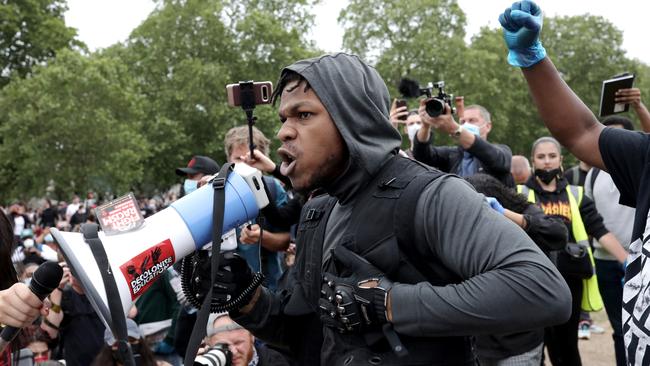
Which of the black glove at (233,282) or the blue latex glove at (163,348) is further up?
the black glove at (233,282)

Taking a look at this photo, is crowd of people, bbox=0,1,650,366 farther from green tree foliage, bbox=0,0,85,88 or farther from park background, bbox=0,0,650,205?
green tree foliage, bbox=0,0,85,88

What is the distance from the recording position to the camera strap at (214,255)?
1.87 m

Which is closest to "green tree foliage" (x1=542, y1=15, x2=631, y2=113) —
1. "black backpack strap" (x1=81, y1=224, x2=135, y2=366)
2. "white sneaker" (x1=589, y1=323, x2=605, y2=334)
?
"white sneaker" (x1=589, y1=323, x2=605, y2=334)

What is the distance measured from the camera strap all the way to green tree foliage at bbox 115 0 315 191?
28.3m

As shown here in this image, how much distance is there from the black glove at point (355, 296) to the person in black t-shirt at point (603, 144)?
0.80 metres

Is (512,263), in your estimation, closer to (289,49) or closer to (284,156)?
(284,156)

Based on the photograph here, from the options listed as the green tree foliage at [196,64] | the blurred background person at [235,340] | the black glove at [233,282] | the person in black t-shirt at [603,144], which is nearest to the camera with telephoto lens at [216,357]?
the blurred background person at [235,340]

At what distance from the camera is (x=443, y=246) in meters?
1.70

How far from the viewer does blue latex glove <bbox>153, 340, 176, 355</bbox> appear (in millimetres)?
4688

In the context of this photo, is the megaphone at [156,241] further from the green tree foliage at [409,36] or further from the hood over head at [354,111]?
the green tree foliage at [409,36]

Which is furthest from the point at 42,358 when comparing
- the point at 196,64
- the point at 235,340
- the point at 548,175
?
the point at 196,64

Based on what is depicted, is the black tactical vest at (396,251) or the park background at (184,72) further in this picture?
the park background at (184,72)

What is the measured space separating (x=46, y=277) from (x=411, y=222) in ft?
3.22

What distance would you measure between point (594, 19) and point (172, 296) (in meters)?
38.2
